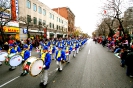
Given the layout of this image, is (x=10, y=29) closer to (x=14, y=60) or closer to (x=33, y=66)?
(x=14, y=60)

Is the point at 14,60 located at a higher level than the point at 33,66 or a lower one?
lower

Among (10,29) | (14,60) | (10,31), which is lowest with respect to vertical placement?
(14,60)

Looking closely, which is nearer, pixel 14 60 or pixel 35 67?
pixel 35 67

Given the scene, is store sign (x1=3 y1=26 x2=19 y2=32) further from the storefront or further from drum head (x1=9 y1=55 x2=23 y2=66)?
drum head (x1=9 y1=55 x2=23 y2=66)

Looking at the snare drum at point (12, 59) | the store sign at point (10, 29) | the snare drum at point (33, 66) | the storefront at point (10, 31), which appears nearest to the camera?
the snare drum at point (33, 66)

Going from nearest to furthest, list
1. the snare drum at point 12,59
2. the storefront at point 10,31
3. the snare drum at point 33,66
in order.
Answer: the snare drum at point 33,66, the snare drum at point 12,59, the storefront at point 10,31

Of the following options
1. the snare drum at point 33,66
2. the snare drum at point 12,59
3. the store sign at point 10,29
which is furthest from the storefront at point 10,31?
the snare drum at point 33,66

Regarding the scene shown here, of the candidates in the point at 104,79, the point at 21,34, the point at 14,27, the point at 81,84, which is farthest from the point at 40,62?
the point at 21,34

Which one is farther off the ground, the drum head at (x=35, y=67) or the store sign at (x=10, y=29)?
the store sign at (x=10, y=29)

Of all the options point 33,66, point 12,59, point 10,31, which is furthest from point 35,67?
point 10,31

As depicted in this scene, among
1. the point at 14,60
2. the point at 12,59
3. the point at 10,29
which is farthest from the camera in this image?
the point at 10,29

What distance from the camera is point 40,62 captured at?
4344 millimetres

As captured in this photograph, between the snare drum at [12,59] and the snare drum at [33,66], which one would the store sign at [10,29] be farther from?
the snare drum at [33,66]

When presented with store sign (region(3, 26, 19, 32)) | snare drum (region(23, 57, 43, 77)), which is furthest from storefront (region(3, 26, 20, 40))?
snare drum (region(23, 57, 43, 77))
